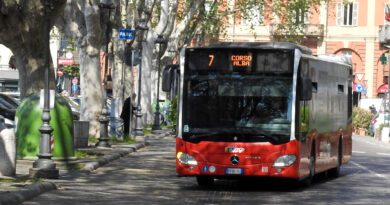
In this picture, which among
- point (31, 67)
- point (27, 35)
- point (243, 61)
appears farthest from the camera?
point (31, 67)

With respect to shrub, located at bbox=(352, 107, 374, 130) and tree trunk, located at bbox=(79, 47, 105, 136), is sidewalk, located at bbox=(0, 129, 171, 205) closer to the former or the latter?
tree trunk, located at bbox=(79, 47, 105, 136)

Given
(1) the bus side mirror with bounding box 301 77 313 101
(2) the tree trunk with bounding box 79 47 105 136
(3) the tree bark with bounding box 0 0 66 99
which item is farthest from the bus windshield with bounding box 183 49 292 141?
(2) the tree trunk with bounding box 79 47 105 136

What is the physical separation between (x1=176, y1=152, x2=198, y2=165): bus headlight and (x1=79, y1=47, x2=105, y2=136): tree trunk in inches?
630

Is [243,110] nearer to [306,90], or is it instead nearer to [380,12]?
[306,90]

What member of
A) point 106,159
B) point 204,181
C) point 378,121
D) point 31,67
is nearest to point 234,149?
point 204,181

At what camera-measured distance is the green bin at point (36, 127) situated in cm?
2322

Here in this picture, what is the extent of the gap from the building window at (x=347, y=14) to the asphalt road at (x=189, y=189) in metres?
59.5

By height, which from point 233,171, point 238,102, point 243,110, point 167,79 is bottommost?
point 233,171

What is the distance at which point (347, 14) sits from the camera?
85.8m

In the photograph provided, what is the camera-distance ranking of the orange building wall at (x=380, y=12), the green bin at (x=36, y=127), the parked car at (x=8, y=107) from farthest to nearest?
the orange building wall at (x=380, y=12) → the parked car at (x=8, y=107) → the green bin at (x=36, y=127)

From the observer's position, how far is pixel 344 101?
2528 cm

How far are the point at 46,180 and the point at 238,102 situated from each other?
387 centimetres

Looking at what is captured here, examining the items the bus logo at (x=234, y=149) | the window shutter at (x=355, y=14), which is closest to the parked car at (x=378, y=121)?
the window shutter at (x=355, y=14)

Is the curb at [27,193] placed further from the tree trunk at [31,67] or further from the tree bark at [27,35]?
the tree trunk at [31,67]
